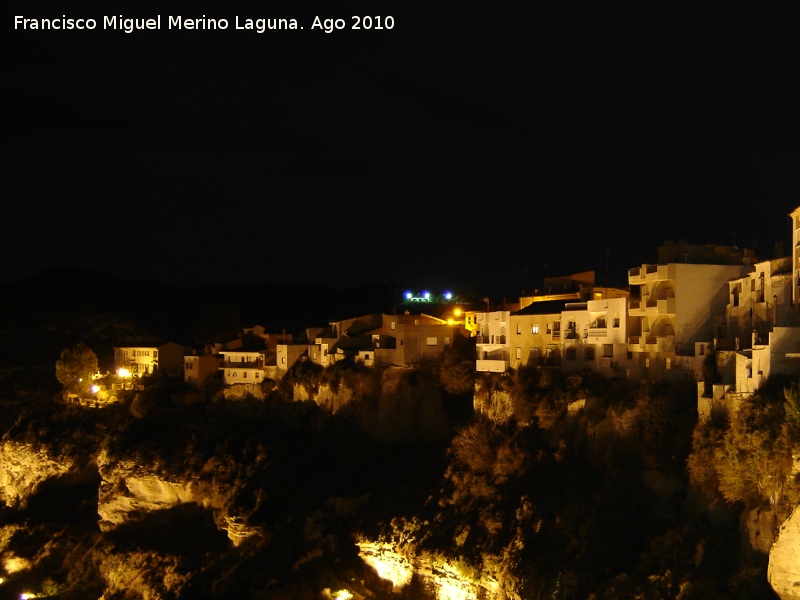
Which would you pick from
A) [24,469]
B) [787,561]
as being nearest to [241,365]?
[24,469]

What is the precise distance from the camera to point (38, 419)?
5506cm

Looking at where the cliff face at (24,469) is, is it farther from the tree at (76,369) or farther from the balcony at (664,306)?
the balcony at (664,306)

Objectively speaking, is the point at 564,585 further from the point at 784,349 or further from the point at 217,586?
the point at 217,586

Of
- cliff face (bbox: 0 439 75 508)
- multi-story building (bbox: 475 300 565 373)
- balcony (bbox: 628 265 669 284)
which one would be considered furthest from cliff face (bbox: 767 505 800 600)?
cliff face (bbox: 0 439 75 508)

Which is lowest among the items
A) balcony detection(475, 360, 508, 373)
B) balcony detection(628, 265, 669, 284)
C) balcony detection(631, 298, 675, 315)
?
balcony detection(475, 360, 508, 373)

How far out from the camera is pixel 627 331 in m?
36.4

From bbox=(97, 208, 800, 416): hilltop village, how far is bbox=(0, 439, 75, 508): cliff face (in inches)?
376

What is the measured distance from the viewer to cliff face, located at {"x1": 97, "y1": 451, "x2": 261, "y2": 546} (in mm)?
43062

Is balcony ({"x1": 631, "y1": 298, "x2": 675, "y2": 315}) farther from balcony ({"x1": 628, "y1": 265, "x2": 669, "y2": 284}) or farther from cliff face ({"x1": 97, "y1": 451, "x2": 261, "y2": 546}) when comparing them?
cliff face ({"x1": 97, "y1": 451, "x2": 261, "y2": 546})

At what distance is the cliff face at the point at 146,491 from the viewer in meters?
43.1

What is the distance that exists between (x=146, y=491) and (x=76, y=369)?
2091cm

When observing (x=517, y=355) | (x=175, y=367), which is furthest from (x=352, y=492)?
(x=175, y=367)

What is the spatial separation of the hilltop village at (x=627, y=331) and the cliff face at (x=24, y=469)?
9562 millimetres

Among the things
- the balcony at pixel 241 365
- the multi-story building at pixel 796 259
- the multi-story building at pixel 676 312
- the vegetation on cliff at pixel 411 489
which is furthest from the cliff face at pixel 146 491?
the multi-story building at pixel 796 259
